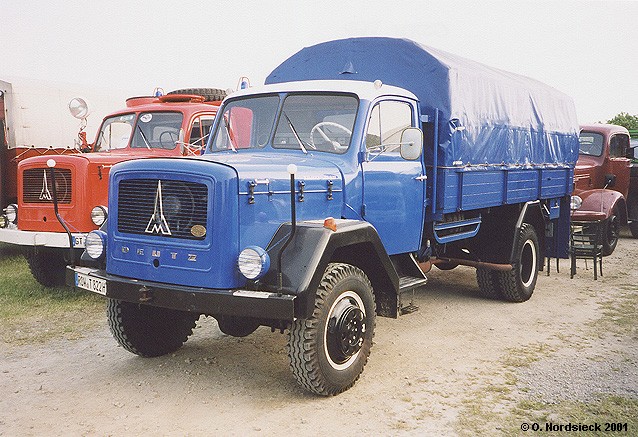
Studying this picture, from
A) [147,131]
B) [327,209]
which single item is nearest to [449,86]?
[327,209]

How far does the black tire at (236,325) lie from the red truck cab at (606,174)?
8.22 meters

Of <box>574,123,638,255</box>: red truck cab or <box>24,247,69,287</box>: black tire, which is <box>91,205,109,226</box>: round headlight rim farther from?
<box>574,123,638,255</box>: red truck cab

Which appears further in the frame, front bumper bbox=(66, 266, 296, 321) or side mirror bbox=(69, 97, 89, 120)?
side mirror bbox=(69, 97, 89, 120)

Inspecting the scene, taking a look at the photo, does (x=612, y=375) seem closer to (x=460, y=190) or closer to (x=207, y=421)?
(x=460, y=190)

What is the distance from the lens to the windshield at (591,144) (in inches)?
500

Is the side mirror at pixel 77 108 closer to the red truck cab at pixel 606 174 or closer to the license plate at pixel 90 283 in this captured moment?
the license plate at pixel 90 283

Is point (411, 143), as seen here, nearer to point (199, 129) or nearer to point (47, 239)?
point (199, 129)

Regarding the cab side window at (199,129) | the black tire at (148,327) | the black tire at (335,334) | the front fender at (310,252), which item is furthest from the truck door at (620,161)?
the black tire at (148,327)

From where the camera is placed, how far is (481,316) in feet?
23.0

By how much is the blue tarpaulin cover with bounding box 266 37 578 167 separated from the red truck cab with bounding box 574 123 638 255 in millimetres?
4183

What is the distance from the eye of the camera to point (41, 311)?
704 centimetres

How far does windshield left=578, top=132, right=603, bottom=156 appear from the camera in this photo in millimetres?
12695

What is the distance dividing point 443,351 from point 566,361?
1.05 meters

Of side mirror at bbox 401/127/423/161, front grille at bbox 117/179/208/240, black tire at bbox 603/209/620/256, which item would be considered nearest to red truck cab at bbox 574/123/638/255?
black tire at bbox 603/209/620/256
